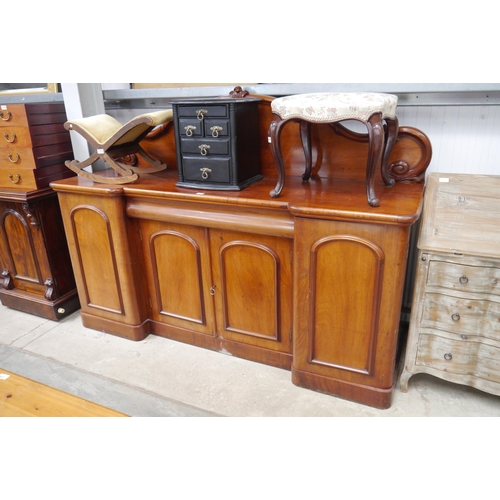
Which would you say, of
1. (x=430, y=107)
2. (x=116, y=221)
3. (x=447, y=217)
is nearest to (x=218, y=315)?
(x=116, y=221)

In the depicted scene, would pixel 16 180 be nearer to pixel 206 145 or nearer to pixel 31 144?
pixel 31 144

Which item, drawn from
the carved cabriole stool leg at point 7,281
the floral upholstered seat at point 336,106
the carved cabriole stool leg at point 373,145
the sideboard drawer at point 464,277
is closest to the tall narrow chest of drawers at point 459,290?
the sideboard drawer at point 464,277

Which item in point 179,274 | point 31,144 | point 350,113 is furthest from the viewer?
point 31,144

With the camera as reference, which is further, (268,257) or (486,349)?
(268,257)

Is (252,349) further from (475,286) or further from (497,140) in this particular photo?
(497,140)

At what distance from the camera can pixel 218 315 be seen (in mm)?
2375

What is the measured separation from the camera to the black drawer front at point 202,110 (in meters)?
2.04

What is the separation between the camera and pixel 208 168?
7.11 feet

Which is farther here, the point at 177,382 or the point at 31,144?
the point at 31,144

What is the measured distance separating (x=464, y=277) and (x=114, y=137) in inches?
73.7

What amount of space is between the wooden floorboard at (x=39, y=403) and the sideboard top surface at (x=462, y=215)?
1673mm

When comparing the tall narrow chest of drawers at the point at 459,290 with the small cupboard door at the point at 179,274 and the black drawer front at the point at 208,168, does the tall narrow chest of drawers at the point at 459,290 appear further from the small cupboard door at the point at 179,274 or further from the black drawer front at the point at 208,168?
the small cupboard door at the point at 179,274

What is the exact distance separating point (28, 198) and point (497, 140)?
2.67 m

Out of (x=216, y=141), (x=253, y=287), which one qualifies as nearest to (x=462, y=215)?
(x=253, y=287)
